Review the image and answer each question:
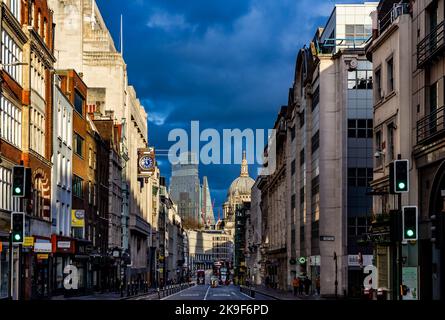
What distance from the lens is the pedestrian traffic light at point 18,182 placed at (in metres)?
24.8

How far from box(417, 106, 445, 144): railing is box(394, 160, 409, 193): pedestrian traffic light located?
48.9ft

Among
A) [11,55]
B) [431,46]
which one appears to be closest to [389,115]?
[431,46]

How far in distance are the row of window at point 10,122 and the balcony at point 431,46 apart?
76.0 feet

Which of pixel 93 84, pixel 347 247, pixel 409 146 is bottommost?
pixel 347 247

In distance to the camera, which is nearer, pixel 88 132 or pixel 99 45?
pixel 88 132

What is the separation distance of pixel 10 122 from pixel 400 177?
3447cm

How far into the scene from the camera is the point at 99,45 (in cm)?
11288

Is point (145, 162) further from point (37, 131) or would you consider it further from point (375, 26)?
point (375, 26)

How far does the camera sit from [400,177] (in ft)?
64.0

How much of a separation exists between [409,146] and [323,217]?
40137 mm
